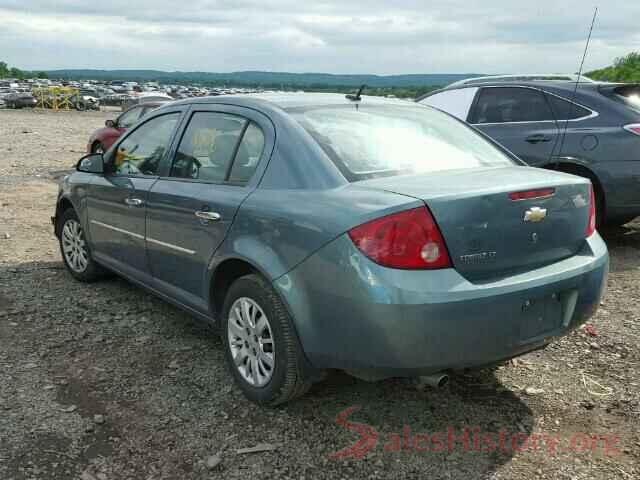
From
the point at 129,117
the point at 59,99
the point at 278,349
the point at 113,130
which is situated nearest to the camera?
the point at 278,349

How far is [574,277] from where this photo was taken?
310 cm

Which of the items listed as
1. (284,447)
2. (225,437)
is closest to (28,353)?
(225,437)

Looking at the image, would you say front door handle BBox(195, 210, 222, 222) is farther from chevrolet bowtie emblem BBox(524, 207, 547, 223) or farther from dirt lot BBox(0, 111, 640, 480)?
chevrolet bowtie emblem BBox(524, 207, 547, 223)

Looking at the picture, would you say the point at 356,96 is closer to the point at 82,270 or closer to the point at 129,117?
the point at 82,270

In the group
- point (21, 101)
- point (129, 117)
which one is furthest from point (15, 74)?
point (129, 117)

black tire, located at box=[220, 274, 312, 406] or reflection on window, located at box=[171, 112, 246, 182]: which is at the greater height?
reflection on window, located at box=[171, 112, 246, 182]

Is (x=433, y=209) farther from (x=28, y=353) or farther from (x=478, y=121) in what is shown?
(x=478, y=121)

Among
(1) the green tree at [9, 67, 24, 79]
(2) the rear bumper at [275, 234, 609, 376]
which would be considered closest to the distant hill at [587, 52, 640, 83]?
(2) the rear bumper at [275, 234, 609, 376]

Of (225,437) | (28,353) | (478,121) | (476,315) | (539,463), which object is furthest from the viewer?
(478,121)

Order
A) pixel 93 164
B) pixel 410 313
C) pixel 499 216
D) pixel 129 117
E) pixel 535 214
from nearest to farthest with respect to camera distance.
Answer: pixel 410 313 → pixel 499 216 → pixel 535 214 → pixel 93 164 → pixel 129 117

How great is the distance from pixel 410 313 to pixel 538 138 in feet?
15.2

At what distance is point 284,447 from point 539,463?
1.17 metres

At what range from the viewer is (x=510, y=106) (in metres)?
7.06

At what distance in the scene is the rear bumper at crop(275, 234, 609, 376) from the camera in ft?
8.87
